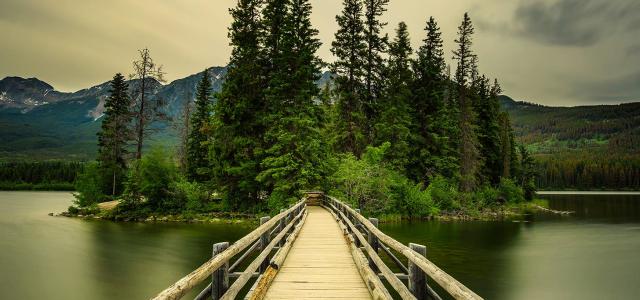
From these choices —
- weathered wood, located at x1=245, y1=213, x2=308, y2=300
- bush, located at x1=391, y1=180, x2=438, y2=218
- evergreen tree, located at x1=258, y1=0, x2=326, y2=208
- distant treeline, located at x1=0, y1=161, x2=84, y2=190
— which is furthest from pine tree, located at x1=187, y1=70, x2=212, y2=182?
distant treeline, located at x1=0, y1=161, x2=84, y2=190

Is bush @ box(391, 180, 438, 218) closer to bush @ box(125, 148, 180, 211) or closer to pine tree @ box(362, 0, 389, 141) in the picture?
pine tree @ box(362, 0, 389, 141)

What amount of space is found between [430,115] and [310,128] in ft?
52.6

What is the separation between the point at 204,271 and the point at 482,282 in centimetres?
1578

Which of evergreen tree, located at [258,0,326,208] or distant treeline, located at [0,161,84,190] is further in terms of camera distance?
distant treeline, located at [0,161,84,190]

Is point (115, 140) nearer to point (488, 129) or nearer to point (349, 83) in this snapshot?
point (349, 83)

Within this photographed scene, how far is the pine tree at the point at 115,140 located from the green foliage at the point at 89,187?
4.20 feet

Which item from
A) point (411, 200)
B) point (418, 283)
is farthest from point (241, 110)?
point (418, 283)

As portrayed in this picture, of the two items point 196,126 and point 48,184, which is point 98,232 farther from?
point 48,184

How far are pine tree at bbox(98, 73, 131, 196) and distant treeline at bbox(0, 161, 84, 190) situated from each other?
67581 millimetres

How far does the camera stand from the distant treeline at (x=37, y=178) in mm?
104000

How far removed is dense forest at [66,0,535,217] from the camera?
32062 mm

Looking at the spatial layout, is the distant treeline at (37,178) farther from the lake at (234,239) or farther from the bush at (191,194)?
the bush at (191,194)

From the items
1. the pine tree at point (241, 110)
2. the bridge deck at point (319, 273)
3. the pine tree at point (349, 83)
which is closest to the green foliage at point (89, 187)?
the pine tree at point (241, 110)

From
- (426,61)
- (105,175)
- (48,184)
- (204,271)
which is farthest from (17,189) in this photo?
(204,271)
